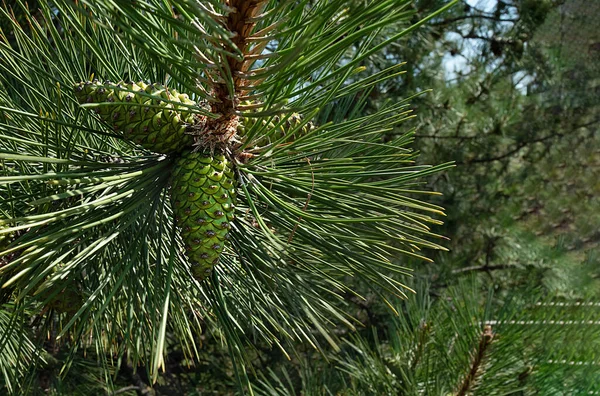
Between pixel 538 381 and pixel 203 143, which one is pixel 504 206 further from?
pixel 203 143

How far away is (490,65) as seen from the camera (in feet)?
7.88

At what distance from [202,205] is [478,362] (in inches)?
22.8

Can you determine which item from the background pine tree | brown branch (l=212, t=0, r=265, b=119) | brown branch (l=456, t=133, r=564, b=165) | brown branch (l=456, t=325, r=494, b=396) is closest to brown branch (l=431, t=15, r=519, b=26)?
the background pine tree

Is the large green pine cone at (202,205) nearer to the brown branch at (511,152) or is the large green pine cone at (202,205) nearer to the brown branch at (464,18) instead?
the brown branch at (464,18)

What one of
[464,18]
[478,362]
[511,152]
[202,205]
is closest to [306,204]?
[202,205]

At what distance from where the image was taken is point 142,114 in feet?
1.45

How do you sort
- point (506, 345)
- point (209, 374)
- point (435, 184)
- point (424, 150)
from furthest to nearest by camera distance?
1. point (435, 184)
2. point (424, 150)
3. point (209, 374)
4. point (506, 345)

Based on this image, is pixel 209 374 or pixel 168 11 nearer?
pixel 168 11

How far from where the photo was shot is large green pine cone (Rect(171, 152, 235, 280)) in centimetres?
44

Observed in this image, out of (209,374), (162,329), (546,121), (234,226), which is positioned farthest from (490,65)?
(162,329)

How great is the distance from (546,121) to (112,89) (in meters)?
2.57

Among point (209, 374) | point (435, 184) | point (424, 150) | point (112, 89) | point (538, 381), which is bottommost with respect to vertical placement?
point (209, 374)

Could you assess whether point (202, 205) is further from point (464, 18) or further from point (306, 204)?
point (464, 18)

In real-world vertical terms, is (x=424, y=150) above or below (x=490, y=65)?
below
